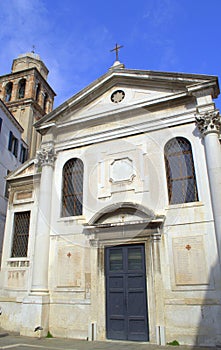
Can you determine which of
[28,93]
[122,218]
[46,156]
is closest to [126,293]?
[122,218]

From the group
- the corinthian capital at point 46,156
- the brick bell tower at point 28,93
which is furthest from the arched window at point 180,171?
the brick bell tower at point 28,93

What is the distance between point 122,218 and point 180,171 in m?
2.48

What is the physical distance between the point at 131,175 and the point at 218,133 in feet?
10.3

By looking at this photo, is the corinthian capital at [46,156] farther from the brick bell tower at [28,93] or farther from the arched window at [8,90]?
the arched window at [8,90]

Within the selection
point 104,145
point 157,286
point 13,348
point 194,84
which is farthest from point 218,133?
point 13,348

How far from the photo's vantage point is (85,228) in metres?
10.2

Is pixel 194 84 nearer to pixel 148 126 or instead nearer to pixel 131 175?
pixel 148 126

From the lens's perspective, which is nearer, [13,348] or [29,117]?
[13,348]

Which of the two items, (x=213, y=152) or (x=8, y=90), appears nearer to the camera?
(x=213, y=152)

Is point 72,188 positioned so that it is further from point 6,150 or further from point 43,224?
point 6,150

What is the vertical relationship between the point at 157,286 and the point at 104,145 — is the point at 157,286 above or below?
below

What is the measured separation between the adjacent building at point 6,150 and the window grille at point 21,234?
3973 millimetres

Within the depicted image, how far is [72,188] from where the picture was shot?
38.1 ft

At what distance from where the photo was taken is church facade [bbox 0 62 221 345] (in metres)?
8.64
